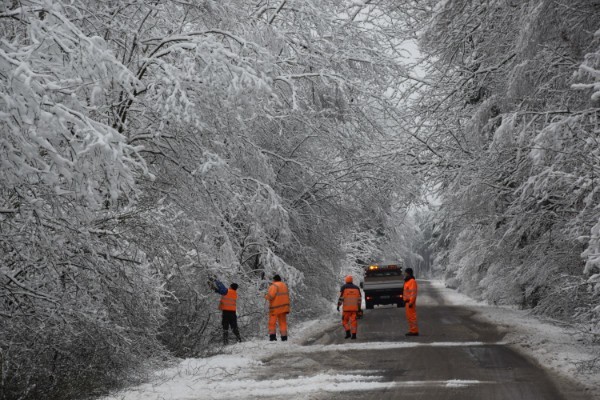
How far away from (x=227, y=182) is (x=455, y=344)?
6.92 m

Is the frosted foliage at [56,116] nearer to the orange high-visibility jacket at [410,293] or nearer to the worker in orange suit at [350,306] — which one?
the worker in orange suit at [350,306]

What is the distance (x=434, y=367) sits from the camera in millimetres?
12500

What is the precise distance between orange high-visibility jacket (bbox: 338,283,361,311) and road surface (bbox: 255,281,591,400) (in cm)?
80

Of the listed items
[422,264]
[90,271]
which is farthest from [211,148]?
[422,264]

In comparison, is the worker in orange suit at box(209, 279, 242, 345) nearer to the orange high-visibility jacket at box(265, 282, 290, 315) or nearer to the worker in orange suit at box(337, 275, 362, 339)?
the orange high-visibility jacket at box(265, 282, 290, 315)

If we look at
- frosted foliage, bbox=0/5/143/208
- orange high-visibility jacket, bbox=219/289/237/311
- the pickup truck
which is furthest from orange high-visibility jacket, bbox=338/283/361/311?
the pickup truck

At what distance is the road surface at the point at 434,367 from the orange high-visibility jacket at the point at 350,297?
80cm

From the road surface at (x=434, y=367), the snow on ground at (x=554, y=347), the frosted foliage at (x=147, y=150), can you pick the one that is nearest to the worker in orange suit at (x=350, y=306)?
the road surface at (x=434, y=367)

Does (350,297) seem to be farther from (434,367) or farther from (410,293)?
(434,367)

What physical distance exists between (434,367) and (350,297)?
254 inches

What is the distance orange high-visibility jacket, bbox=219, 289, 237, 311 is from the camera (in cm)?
1728

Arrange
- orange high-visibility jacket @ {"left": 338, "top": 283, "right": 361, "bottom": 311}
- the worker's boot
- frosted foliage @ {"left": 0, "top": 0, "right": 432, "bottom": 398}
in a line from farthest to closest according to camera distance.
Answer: orange high-visibility jacket @ {"left": 338, "top": 283, "right": 361, "bottom": 311} < the worker's boot < frosted foliage @ {"left": 0, "top": 0, "right": 432, "bottom": 398}

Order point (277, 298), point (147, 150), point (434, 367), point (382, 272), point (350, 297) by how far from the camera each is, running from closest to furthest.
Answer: point (147, 150) → point (434, 367) → point (277, 298) → point (350, 297) → point (382, 272)

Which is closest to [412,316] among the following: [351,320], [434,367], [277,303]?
[351,320]
